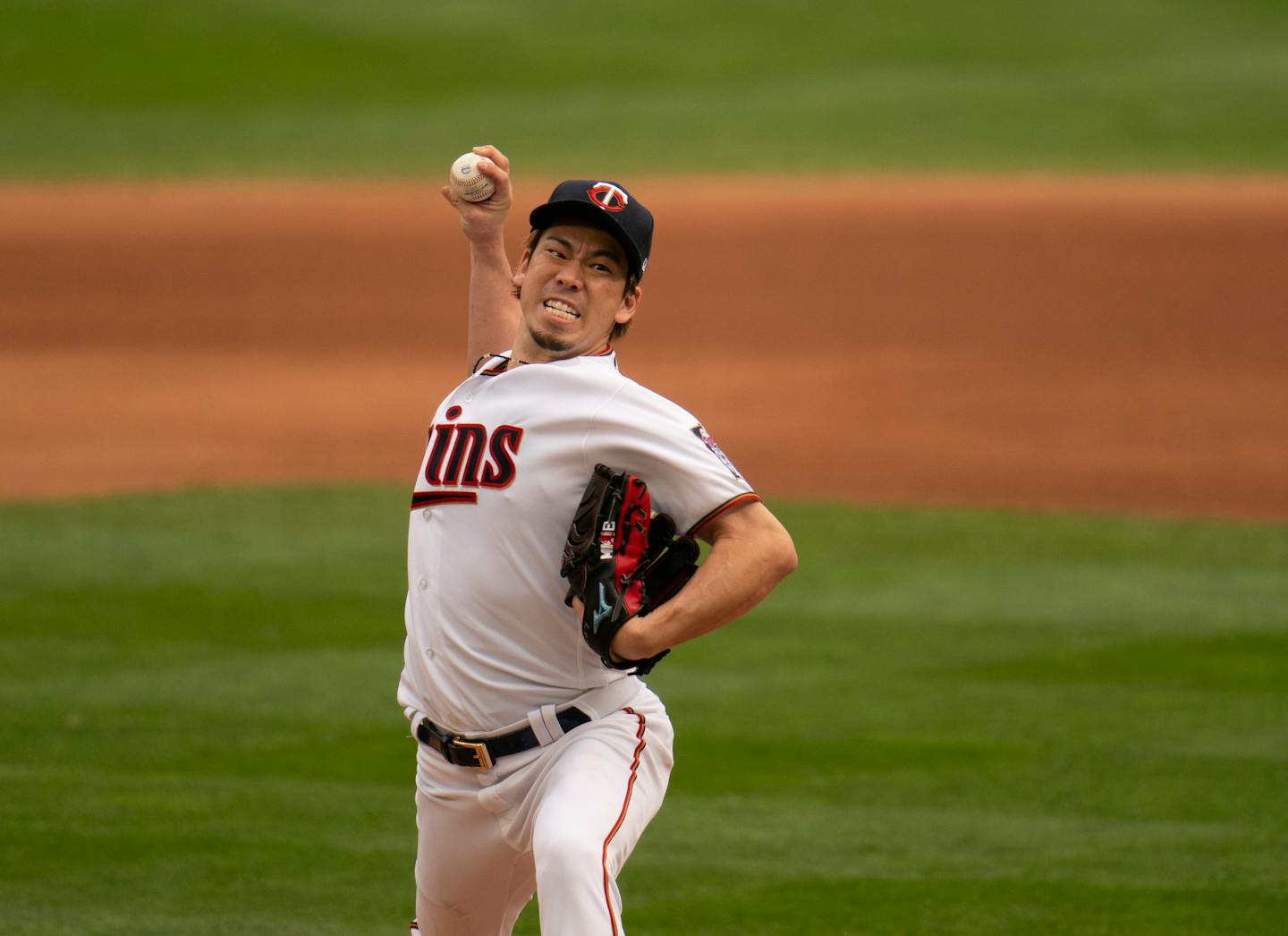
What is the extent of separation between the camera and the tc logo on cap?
4191mm

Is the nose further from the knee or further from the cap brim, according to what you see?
the knee

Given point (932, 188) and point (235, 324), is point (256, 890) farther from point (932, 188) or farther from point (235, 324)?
point (932, 188)

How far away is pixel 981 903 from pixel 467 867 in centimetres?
223

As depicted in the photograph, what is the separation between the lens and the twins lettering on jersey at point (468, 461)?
13.5 ft

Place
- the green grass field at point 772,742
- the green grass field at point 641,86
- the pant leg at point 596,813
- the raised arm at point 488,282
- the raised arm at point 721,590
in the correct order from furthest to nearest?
the green grass field at point 641,86, the green grass field at point 772,742, the raised arm at point 488,282, the raised arm at point 721,590, the pant leg at point 596,813

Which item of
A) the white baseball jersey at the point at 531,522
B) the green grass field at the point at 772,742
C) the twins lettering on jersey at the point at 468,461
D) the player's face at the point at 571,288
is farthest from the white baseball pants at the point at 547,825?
the green grass field at the point at 772,742

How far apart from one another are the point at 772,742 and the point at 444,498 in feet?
12.3

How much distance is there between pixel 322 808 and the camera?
21.9ft

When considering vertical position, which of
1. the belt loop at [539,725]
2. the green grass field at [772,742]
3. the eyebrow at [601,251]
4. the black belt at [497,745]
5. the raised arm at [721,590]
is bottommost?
the green grass field at [772,742]

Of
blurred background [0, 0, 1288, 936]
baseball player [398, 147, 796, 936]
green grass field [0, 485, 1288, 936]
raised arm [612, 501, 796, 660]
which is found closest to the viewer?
raised arm [612, 501, 796, 660]

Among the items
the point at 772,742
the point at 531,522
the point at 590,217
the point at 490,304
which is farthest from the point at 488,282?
the point at 772,742

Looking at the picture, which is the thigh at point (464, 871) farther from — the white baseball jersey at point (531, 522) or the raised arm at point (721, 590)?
the raised arm at point (721, 590)

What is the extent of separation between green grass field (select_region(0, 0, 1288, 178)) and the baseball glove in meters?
25.3

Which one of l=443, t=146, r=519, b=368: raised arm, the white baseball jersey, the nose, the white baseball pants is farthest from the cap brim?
the white baseball pants
